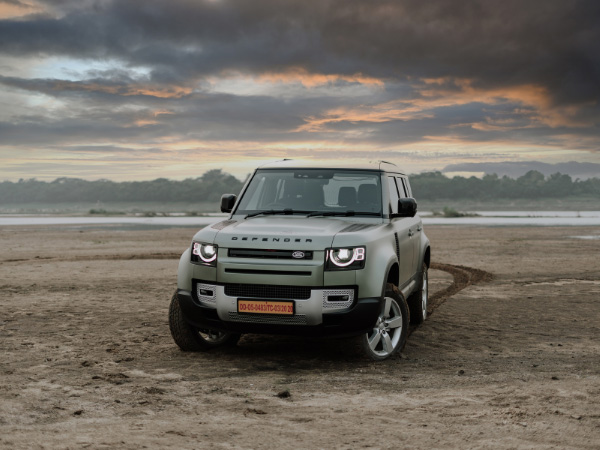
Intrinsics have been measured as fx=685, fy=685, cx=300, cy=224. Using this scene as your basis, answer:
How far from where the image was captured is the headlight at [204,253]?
6664 millimetres

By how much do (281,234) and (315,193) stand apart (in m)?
1.45

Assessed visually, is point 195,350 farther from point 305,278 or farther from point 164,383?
point 305,278

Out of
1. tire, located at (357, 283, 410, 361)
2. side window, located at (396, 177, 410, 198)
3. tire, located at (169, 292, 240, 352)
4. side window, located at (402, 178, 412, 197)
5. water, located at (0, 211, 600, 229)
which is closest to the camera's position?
tire, located at (357, 283, 410, 361)

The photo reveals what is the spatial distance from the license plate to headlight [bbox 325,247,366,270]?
1.73 feet

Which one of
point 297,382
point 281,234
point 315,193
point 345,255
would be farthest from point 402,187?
point 297,382

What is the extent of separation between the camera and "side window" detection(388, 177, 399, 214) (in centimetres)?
805

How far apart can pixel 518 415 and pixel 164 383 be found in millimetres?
3028

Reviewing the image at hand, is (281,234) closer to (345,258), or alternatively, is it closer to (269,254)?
(269,254)

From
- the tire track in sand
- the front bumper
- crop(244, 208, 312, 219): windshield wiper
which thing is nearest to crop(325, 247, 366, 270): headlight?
the front bumper

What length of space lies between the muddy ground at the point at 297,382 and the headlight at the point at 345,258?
104 cm

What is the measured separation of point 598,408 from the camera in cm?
539

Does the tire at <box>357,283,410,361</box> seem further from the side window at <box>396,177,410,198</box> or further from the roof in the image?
the side window at <box>396,177,410,198</box>

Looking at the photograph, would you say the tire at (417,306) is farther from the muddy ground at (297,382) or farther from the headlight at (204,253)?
the headlight at (204,253)

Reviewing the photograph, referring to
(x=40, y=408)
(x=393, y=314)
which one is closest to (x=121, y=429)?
(x=40, y=408)
